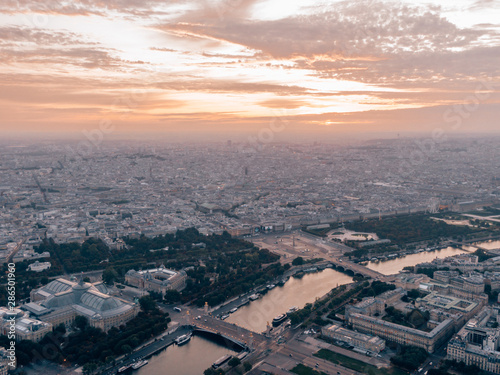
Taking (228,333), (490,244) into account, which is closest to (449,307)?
(228,333)

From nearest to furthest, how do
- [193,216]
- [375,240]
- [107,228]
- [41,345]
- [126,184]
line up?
1. [41,345]
2. [375,240]
3. [107,228]
4. [193,216]
5. [126,184]

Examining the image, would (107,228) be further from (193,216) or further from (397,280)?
(397,280)

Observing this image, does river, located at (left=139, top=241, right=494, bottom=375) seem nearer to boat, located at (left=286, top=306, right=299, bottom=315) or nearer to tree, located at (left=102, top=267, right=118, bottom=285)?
boat, located at (left=286, top=306, right=299, bottom=315)

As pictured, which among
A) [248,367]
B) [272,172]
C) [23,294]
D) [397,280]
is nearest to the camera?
[248,367]

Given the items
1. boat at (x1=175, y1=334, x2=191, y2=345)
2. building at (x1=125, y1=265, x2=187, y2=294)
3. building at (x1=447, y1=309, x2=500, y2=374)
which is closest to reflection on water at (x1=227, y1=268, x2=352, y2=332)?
boat at (x1=175, y1=334, x2=191, y2=345)

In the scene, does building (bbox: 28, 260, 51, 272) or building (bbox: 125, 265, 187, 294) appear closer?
building (bbox: 125, 265, 187, 294)

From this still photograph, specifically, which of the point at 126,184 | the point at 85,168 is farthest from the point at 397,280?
the point at 85,168

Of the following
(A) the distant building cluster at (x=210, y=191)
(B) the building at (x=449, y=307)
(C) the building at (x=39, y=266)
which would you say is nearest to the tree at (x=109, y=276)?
(C) the building at (x=39, y=266)
